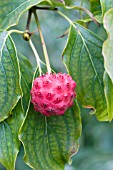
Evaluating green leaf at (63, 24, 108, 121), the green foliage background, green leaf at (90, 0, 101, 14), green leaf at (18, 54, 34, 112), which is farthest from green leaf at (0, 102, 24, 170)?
the green foliage background

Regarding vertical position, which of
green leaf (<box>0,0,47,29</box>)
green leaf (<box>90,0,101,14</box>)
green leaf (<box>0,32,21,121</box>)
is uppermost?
green leaf (<box>0,0,47,29</box>)

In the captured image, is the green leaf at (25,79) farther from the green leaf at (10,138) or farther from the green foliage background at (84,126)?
the green foliage background at (84,126)

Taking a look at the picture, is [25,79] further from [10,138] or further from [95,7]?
[95,7]

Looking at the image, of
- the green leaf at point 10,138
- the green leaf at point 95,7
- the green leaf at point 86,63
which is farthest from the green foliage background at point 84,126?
the green leaf at point 10,138

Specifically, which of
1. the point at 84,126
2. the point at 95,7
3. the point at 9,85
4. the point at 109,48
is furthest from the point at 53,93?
the point at 84,126

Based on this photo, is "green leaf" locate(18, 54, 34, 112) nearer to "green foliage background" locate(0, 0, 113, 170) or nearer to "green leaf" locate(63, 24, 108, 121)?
"green leaf" locate(63, 24, 108, 121)

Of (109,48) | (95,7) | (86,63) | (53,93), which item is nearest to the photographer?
(109,48)

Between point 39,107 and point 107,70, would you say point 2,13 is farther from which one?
point 107,70
